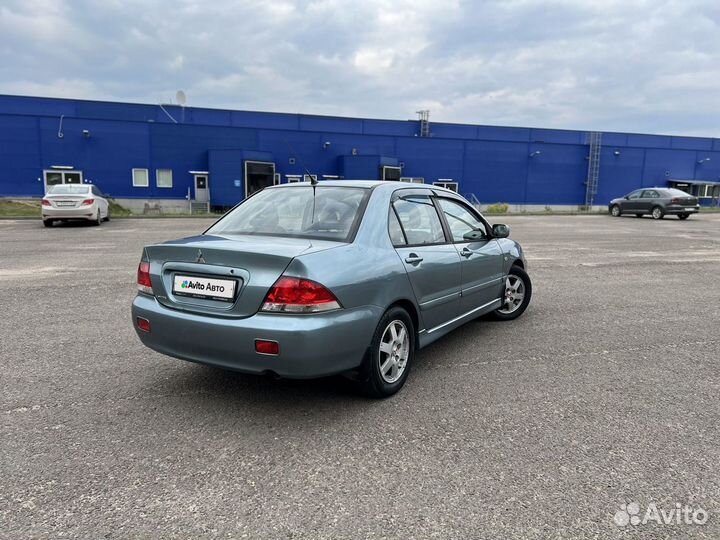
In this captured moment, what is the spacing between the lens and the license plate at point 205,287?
10.8 feet

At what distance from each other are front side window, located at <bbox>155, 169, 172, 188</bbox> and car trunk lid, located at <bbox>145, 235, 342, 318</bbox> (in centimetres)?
3247

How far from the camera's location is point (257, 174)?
33.4 m

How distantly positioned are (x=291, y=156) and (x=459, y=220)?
23498 mm

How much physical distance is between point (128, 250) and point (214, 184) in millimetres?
21903

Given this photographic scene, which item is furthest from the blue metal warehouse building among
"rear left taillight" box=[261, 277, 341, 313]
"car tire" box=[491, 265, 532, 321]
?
"rear left taillight" box=[261, 277, 341, 313]

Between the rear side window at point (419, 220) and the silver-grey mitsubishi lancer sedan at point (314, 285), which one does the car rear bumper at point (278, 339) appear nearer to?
the silver-grey mitsubishi lancer sedan at point (314, 285)

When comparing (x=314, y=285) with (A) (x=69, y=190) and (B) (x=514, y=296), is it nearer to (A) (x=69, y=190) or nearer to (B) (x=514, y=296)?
(B) (x=514, y=296)

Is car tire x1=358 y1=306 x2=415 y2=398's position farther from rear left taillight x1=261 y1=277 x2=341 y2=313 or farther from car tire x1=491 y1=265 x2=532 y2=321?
car tire x1=491 y1=265 x2=532 y2=321

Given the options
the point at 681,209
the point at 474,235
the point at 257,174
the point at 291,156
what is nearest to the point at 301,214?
the point at 474,235

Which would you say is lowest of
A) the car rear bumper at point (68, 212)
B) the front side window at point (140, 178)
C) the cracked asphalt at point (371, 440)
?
the cracked asphalt at point (371, 440)

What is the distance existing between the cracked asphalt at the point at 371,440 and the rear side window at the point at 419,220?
1095mm

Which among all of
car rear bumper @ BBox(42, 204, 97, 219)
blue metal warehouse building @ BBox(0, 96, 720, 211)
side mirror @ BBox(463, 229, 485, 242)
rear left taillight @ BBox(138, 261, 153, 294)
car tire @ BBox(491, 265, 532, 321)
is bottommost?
car tire @ BBox(491, 265, 532, 321)

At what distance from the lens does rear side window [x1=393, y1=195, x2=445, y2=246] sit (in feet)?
→ 13.8

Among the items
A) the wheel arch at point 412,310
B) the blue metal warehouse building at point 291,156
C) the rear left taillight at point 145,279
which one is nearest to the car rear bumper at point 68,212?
the blue metal warehouse building at point 291,156
